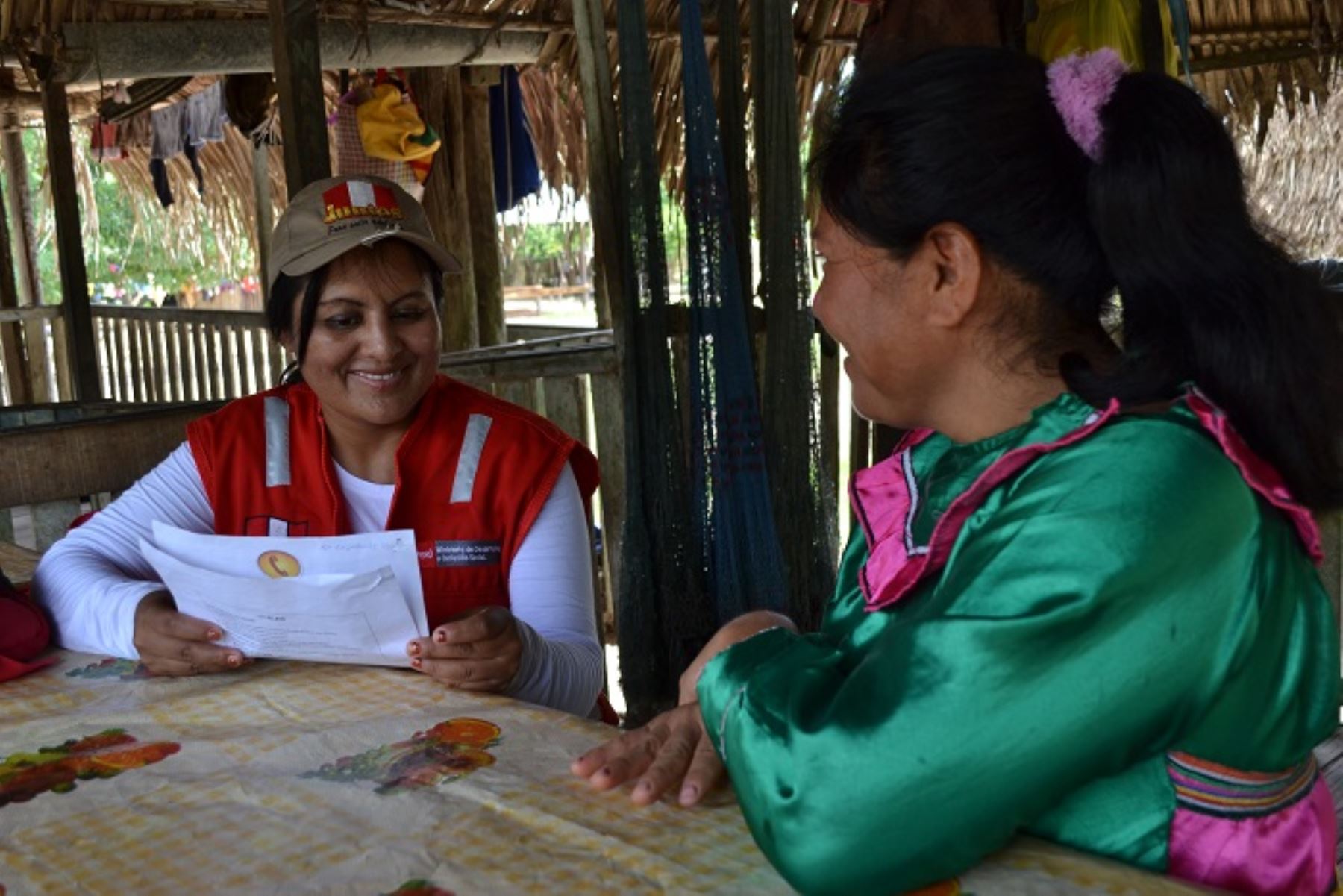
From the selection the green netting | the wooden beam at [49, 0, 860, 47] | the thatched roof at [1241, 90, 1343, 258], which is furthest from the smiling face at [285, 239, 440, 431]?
the thatched roof at [1241, 90, 1343, 258]

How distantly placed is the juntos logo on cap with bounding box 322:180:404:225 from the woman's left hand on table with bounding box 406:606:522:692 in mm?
708

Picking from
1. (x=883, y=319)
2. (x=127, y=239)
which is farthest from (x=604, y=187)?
(x=127, y=239)

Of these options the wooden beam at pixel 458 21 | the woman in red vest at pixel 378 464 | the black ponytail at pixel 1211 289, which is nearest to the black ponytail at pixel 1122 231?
the black ponytail at pixel 1211 289

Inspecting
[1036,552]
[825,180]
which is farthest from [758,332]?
[1036,552]

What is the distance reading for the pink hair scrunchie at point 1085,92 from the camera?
1.11m

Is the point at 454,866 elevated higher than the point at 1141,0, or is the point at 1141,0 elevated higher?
the point at 1141,0

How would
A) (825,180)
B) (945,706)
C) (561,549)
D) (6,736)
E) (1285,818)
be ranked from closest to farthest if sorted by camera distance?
(945,706) → (1285,818) → (825,180) → (6,736) → (561,549)

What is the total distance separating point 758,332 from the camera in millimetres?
3938

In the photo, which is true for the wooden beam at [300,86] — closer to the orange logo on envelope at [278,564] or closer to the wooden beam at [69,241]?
the orange logo on envelope at [278,564]

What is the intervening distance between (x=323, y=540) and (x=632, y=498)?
207 centimetres

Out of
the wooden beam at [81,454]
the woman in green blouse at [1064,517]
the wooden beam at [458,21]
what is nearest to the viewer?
the woman in green blouse at [1064,517]

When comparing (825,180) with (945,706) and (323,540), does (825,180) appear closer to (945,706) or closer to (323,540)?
(945,706)

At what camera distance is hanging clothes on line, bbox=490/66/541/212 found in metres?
7.63

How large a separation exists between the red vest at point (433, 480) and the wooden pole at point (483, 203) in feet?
17.1
